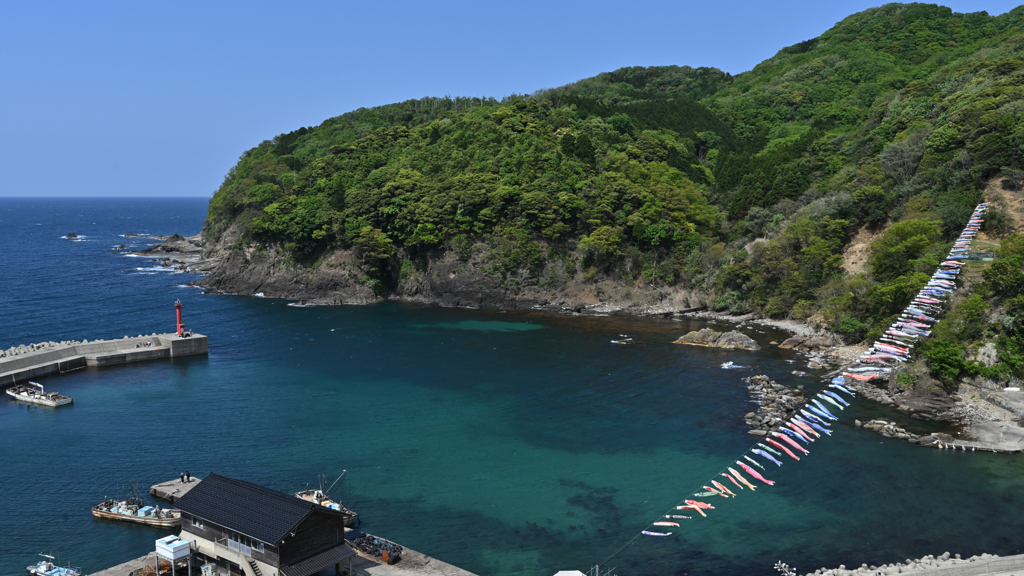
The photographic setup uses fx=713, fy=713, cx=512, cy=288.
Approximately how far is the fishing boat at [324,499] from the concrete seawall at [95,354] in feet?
125

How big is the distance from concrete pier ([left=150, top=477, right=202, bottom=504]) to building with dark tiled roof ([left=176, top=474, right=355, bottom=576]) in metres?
9.07

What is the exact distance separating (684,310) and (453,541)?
204 ft

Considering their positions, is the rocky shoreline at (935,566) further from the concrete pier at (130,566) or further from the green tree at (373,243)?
the green tree at (373,243)

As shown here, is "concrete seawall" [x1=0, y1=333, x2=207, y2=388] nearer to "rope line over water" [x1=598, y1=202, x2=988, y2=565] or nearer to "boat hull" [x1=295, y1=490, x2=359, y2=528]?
"boat hull" [x1=295, y1=490, x2=359, y2=528]

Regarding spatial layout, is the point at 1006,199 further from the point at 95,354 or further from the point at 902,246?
the point at 95,354

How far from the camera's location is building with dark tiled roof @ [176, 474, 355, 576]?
27.6m

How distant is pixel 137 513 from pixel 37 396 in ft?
88.0

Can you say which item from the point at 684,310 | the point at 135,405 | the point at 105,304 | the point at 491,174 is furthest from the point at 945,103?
the point at 105,304

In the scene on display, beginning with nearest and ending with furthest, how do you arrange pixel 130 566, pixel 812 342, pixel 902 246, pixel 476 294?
pixel 130 566, pixel 902 246, pixel 812 342, pixel 476 294

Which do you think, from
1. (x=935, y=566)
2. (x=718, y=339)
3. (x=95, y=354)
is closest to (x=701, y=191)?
(x=718, y=339)

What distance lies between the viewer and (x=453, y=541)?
3491 centimetres

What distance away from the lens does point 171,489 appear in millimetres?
39344

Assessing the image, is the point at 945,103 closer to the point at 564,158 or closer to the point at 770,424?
the point at 564,158


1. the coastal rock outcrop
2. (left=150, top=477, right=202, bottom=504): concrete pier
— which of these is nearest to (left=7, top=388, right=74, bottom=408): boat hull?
(left=150, top=477, right=202, bottom=504): concrete pier
